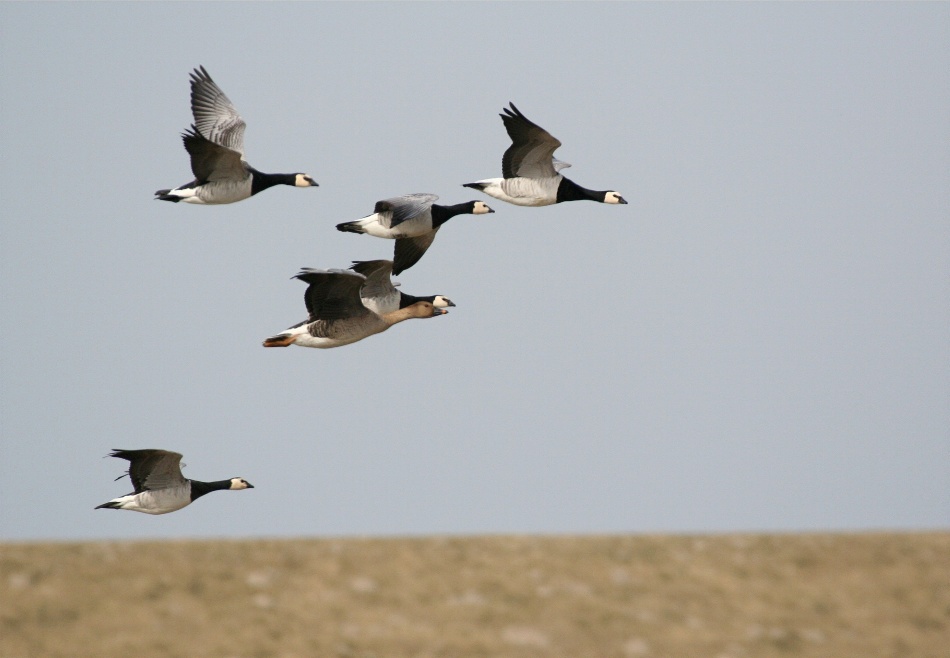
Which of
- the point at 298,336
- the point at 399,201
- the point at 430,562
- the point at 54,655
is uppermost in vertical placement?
the point at 399,201

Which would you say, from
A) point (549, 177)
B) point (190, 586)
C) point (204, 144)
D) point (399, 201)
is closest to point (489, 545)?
point (190, 586)

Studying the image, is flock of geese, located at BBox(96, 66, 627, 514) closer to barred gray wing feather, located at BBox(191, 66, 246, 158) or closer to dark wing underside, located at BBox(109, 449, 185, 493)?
dark wing underside, located at BBox(109, 449, 185, 493)

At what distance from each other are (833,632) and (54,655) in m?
4.10

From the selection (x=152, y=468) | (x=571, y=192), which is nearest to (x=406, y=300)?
(x=571, y=192)

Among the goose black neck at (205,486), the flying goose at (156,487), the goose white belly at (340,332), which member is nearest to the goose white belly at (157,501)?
the flying goose at (156,487)

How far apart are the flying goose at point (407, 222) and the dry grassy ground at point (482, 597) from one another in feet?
10.00

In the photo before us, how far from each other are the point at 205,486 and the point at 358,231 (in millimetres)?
2298

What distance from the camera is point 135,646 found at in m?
6.10

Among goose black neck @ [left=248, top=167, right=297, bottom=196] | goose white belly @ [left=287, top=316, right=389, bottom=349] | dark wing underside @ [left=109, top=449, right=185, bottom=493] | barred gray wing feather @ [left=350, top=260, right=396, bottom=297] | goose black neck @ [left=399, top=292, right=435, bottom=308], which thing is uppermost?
goose black neck @ [left=248, top=167, right=297, bottom=196]

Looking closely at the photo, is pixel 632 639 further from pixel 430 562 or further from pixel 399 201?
pixel 399 201

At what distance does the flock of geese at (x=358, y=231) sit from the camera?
26.7 feet

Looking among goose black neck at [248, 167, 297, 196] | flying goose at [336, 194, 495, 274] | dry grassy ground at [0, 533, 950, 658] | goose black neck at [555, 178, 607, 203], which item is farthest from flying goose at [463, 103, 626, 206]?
dry grassy ground at [0, 533, 950, 658]

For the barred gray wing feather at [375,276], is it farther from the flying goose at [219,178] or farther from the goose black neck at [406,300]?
the flying goose at [219,178]

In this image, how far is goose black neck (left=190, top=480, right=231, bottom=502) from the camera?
8.95 meters
